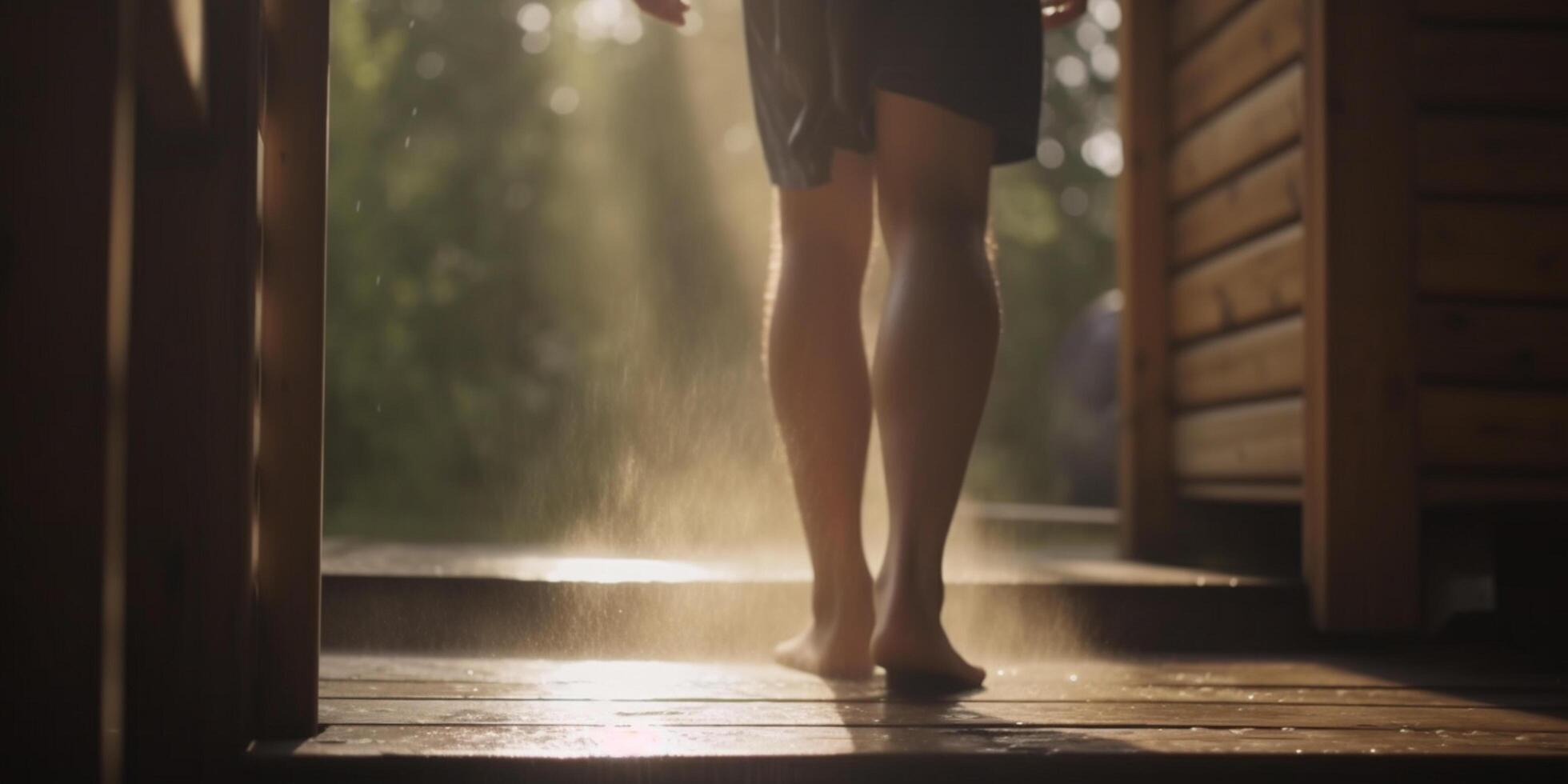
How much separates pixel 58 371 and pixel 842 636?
2.95 ft

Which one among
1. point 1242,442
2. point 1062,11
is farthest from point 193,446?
point 1242,442

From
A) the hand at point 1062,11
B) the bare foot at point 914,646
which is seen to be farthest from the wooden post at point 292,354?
the hand at point 1062,11

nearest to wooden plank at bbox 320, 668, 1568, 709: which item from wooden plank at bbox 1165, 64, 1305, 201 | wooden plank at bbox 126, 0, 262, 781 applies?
wooden plank at bbox 126, 0, 262, 781

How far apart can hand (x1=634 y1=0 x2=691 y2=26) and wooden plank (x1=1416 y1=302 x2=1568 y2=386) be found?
109 centimetres

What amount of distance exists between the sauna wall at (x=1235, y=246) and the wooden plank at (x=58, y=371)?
5.55ft

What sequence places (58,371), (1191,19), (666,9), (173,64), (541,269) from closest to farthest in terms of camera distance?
(58,371) < (173,64) < (666,9) < (1191,19) < (541,269)

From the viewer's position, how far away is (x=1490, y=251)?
6.64ft

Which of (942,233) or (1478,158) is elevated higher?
(1478,158)

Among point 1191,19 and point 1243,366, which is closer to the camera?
point 1243,366

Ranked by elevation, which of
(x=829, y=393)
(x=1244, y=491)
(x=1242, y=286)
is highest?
(x=1242, y=286)

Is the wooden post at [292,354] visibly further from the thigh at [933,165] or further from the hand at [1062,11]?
the hand at [1062,11]

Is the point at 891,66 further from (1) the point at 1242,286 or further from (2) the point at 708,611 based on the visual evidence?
(1) the point at 1242,286

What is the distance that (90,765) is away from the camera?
32.0 inches

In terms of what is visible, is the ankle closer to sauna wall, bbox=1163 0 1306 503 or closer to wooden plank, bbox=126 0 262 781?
wooden plank, bbox=126 0 262 781
